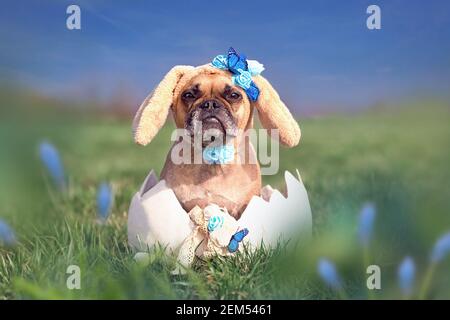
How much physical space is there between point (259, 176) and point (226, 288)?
0.28 metres

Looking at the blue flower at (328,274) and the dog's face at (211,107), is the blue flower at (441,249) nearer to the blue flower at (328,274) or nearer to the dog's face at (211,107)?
the blue flower at (328,274)

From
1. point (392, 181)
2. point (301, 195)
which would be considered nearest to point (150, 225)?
point (301, 195)

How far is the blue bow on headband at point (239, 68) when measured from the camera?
154 cm

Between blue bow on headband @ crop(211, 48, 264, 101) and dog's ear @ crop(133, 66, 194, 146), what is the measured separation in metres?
0.07

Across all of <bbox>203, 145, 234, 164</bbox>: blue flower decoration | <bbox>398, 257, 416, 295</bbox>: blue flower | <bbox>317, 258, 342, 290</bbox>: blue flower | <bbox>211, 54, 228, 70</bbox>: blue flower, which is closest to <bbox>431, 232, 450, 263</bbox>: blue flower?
<bbox>398, 257, 416, 295</bbox>: blue flower

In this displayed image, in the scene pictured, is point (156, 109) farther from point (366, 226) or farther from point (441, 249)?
point (441, 249)

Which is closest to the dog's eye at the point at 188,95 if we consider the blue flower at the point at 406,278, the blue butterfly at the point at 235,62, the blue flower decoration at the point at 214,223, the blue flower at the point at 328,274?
the blue butterfly at the point at 235,62

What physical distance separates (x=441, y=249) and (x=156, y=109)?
67cm

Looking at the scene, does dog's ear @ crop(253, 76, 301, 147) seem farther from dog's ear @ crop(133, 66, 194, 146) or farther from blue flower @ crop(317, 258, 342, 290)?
blue flower @ crop(317, 258, 342, 290)

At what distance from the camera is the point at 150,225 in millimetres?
1543

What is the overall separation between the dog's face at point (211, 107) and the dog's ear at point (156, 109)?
0.09 feet

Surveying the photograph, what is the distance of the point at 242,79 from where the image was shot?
1.54m

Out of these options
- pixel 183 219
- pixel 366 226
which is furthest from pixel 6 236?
pixel 366 226

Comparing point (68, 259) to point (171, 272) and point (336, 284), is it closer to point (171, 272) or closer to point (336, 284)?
point (171, 272)
